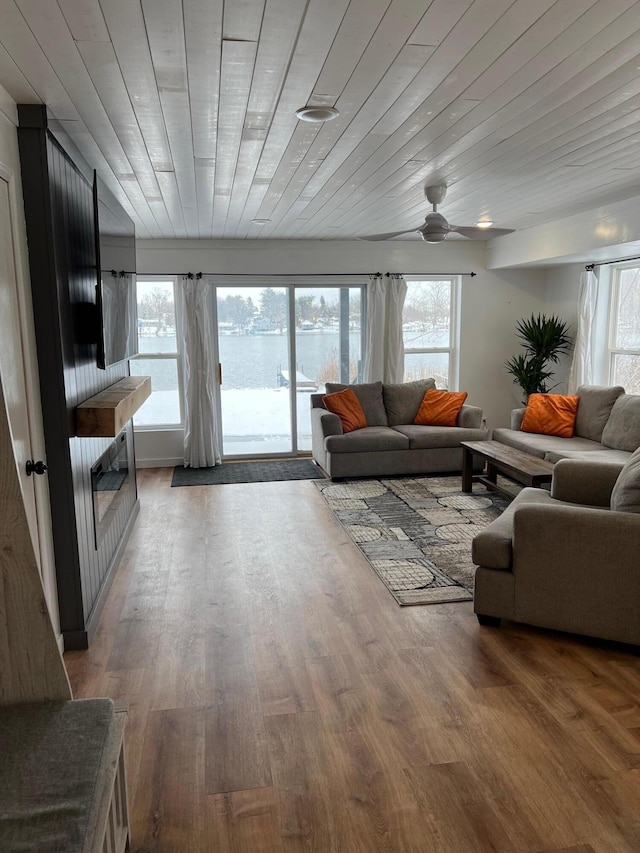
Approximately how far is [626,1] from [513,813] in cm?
247

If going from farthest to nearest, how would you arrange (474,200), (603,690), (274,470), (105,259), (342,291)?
(342,291), (274,470), (474,200), (105,259), (603,690)

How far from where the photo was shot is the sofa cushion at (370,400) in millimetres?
6883

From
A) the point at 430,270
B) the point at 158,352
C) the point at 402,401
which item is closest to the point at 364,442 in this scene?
the point at 402,401

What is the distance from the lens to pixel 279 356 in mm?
Result: 7395

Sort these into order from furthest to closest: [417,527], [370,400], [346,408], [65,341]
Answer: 1. [370,400]
2. [346,408]
3. [417,527]
4. [65,341]

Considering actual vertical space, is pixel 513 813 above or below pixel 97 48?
below

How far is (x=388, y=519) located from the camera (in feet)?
16.4

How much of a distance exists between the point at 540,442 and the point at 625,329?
160cm

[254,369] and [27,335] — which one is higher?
[27,335]

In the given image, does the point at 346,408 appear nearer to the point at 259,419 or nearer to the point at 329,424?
the point at 329,424

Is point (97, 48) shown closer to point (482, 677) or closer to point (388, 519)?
point (482, 677)

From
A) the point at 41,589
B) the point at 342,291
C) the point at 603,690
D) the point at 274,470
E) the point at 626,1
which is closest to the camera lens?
the point at 41,589

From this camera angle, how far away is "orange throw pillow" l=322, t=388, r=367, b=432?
6586mm

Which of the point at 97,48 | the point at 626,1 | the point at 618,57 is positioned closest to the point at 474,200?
the point at 618,57
